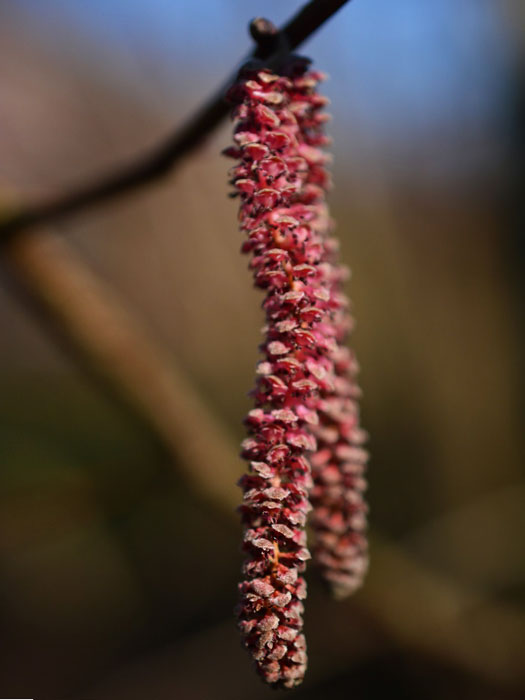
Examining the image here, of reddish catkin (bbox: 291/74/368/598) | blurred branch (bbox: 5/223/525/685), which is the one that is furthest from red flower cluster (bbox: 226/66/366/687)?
blurred branch (bbox: 5/223/525/685)

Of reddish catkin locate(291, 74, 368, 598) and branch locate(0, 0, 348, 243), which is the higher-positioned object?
branch locate(0, 0, 348, 243)

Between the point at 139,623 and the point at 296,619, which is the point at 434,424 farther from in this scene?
the point at 296,619

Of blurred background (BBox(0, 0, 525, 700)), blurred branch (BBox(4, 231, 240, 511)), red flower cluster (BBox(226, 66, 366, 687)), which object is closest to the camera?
red flower cluster (BBox(226, 66, 366, 687))

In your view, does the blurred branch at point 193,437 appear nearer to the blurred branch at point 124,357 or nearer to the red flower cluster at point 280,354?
the blurred branch at point 124,357

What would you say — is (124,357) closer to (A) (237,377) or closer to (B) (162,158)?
(B) (162,158)

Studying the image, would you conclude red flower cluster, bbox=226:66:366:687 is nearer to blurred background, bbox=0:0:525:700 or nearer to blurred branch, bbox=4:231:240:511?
blurred branch, bbox=4:231:240:511

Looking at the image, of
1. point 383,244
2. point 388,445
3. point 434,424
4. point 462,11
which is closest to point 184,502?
point 388,445

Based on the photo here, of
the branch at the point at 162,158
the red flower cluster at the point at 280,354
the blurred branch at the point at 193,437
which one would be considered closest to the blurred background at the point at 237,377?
the blurred branch at the point at 193,437
